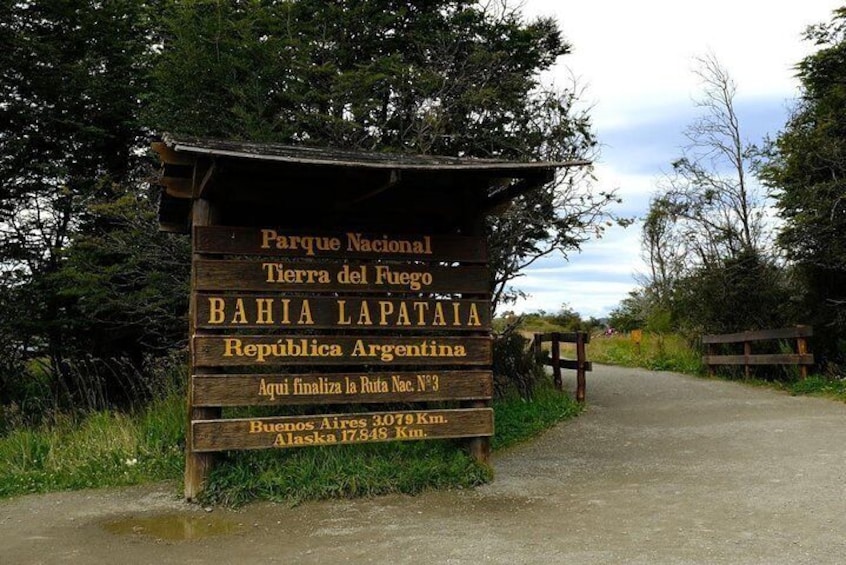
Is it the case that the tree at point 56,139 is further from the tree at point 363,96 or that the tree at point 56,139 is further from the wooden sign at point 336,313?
the wooden sign at point 336,313

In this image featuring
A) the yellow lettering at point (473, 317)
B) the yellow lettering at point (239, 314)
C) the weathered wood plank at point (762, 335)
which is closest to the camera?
the yellow lettering at point (239, 314)

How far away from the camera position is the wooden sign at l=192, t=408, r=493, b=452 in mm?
6770

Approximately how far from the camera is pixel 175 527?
20.1 feet

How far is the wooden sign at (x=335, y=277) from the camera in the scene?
23.0 ft

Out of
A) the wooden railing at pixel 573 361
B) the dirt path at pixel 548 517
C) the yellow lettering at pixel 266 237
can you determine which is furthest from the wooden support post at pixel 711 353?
the yellow lettering at pixel 266 237

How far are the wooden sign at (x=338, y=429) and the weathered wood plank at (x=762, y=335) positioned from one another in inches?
329

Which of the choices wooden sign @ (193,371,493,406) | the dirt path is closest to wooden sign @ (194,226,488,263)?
wooden sign @ (193,371,493,406)

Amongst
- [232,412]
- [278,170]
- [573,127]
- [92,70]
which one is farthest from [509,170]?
[92,70]

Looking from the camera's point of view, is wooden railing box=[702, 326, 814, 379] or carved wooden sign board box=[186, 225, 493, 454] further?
wooden railing box=[702, 326, 814, 379]

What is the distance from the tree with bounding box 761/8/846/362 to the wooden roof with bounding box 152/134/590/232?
8.19m

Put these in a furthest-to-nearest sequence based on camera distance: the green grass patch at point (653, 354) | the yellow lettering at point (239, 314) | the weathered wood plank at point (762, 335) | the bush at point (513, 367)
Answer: the green grass patch at point (653, 354)
the weathered wood plank at point (762, 335)
the bush at point (513, 367)
the yellow lettering at point (239, 314)

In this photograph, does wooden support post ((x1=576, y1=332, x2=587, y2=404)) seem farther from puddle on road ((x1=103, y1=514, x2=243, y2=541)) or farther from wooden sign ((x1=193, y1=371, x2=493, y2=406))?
puddle on road ((x1=103, y1=514, x2=243, y2=541))

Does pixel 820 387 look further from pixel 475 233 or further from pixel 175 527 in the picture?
pixel 175 527

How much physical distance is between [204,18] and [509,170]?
8.00 metres
